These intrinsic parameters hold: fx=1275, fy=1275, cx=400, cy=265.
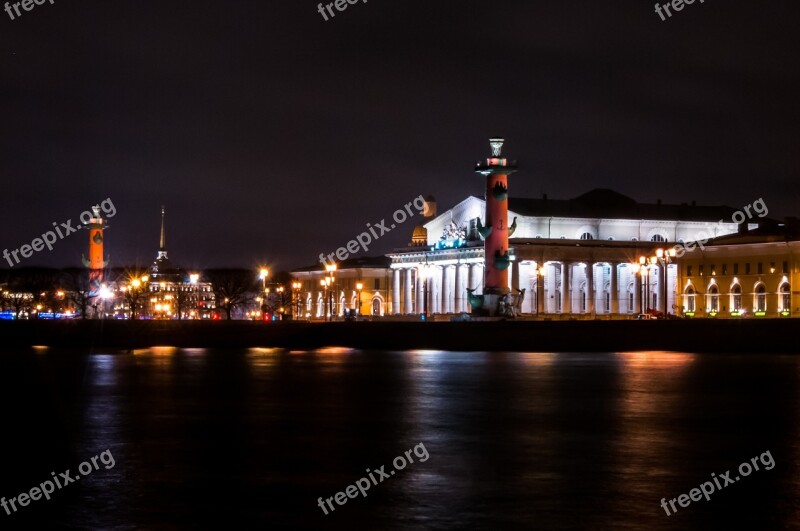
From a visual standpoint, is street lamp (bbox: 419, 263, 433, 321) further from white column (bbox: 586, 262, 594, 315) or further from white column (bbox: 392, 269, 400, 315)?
white column (bbox: 586, 262, 594, 315)

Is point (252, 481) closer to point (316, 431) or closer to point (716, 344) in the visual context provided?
point (316, 431)

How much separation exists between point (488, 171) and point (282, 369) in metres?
51.4

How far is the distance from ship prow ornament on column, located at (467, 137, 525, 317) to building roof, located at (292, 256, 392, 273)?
54253 millimetres

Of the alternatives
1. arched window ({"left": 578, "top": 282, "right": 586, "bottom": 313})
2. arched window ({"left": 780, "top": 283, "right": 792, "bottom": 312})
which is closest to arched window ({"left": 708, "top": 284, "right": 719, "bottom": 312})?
arched window ({"left": 780, "top": 283, "right": 792, "bottom": 312})

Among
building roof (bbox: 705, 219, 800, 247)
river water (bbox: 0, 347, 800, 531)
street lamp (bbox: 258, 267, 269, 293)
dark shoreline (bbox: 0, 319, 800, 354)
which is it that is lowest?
river water (bbox: 0, 347, 800, 531)

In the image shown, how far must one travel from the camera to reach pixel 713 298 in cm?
10956

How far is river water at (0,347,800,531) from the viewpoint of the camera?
563 inches

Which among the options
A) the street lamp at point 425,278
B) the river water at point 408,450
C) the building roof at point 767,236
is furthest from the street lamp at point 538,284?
the river water at point 408,450

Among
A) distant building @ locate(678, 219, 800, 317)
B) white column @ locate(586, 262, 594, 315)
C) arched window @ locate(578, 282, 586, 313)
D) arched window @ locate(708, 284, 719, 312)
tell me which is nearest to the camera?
distant building @ locate(678, 219, 800, 317)

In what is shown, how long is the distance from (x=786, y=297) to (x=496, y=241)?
25767mm

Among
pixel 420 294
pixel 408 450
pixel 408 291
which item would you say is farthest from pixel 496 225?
pixel 408 450

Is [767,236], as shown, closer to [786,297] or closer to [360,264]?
[786,297]

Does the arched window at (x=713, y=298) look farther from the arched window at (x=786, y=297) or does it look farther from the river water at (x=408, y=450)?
the river water at (x=408, y=450)

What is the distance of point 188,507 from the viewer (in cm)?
1467
